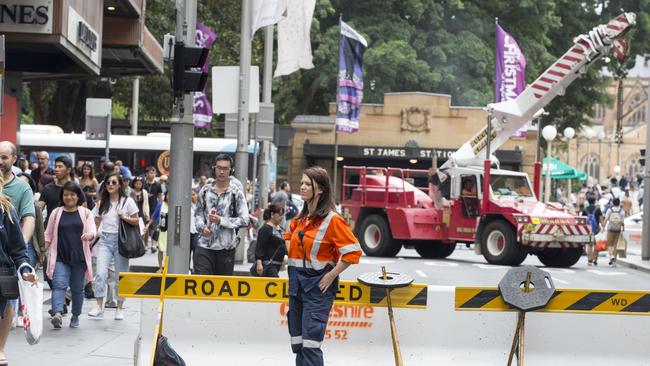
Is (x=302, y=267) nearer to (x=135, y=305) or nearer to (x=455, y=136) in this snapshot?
(x=135, y=305)

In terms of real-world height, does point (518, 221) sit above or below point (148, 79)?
below

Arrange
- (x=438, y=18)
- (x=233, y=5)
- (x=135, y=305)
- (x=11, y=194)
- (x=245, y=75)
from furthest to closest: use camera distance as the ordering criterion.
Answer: (x=438, y=18) → (x=233, y=5) → (x=245, y=75) → (x=135, y=305) → (x=11, y=194)

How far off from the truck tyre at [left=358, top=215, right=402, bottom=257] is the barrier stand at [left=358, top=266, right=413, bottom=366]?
19886 millimetres

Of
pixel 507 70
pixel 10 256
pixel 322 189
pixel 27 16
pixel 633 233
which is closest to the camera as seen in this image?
pixel 322 189

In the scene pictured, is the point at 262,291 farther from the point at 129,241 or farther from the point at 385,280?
the point at 129,241

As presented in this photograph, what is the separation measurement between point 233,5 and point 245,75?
2097 cm

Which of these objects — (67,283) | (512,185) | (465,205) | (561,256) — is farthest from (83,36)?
(561,256)

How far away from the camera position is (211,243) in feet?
40.5

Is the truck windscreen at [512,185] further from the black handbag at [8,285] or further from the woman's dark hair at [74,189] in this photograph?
the black handbag at [8,285]

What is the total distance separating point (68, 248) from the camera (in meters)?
13.0

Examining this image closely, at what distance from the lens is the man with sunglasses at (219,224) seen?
12289mm

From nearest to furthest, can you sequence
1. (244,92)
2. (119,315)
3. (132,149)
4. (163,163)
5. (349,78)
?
(119,315) → (244,92) → (349,78) → (163,163) → (132,149)

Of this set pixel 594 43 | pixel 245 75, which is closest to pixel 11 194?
pixel 245 75

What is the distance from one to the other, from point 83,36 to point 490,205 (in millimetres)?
12225
